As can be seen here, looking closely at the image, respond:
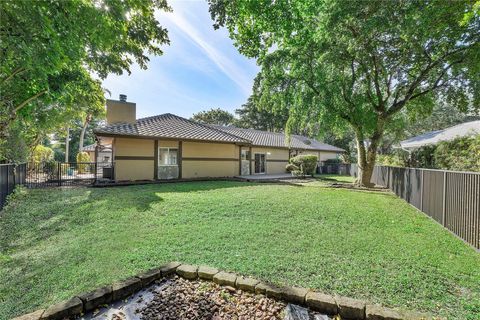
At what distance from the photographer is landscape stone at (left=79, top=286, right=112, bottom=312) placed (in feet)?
8.35

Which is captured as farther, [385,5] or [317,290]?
[385,5]

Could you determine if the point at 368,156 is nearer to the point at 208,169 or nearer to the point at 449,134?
the point at 449,134

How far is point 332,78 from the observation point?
11.9 meters

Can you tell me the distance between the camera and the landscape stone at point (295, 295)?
269 centimetres

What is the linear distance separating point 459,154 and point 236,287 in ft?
31.6

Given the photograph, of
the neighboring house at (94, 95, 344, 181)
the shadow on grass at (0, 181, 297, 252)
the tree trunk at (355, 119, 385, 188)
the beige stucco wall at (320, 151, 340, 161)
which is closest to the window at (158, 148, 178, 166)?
the neighboring house at (94, 95, 344, 181)

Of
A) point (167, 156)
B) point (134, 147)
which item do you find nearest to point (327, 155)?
point (167, 156)

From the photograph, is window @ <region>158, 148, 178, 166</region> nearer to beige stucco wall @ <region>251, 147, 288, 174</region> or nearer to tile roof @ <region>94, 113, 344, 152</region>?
tile roof @ <region>94, 113, 344, 152</region>

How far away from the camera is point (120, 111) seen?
14945mm

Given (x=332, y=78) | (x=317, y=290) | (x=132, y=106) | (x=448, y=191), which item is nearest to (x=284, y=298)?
(x=317, y=290)

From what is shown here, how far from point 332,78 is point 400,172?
5429 millimetres

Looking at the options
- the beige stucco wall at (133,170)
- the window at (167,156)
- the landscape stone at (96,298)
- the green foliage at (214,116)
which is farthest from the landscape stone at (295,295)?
the green foliage at (214,116)

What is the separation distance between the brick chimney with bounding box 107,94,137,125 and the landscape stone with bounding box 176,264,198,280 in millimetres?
13780

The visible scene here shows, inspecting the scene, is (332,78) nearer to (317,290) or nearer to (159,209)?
(159,209)
